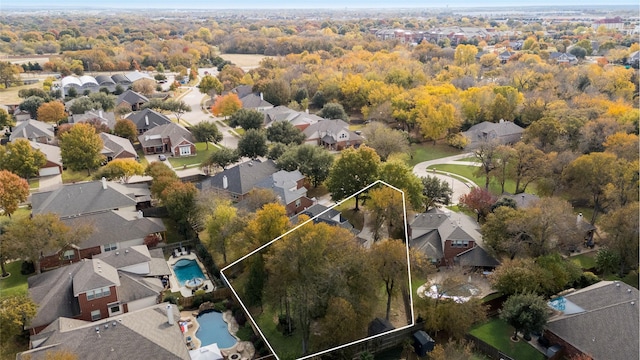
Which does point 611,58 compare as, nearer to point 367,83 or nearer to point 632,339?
point 367,83

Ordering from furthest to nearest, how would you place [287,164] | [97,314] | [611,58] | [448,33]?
[448,33], [611,58], [287,164], [97,314]

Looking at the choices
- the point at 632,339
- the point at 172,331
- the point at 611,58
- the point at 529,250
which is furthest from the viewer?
the point at 611,58

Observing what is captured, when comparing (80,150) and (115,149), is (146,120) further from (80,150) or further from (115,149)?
(80,150)

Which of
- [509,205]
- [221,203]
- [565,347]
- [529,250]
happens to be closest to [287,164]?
[221,203]

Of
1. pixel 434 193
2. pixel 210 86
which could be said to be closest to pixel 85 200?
→ pixel 434 193

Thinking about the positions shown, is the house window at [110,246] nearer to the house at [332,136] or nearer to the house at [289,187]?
the house at [289,187]

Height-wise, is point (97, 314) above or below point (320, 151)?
below

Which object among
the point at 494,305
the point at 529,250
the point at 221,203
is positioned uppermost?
the point at 221,203
